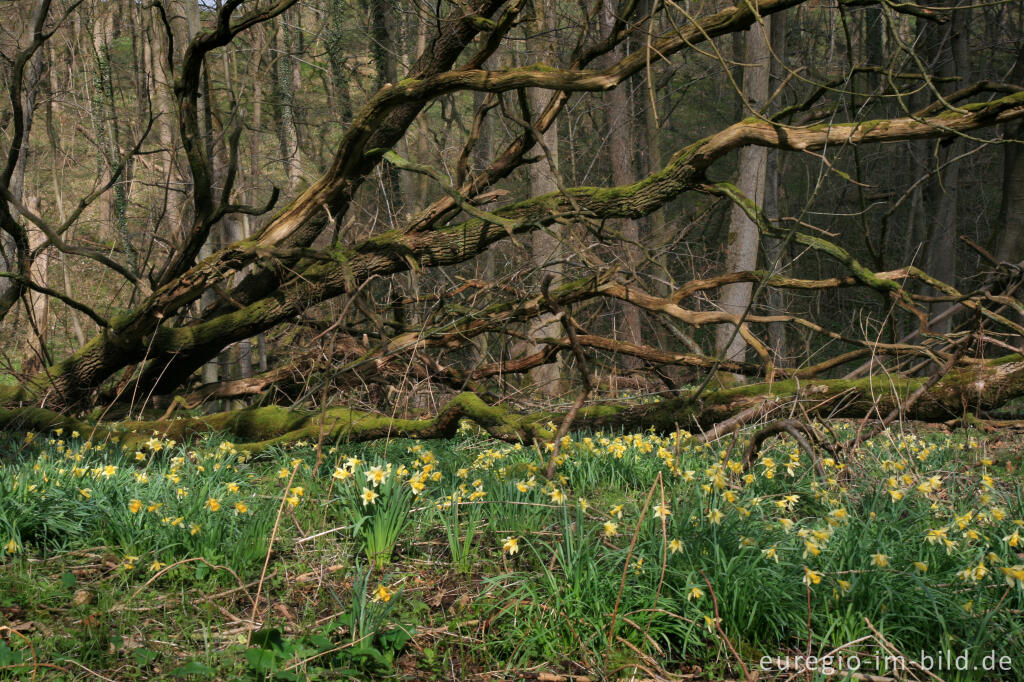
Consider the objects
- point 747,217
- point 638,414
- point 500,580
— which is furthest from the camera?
Answer: point 747,217

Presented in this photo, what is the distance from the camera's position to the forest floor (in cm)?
256

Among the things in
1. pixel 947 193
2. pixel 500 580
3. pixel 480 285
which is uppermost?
pixel 947 193

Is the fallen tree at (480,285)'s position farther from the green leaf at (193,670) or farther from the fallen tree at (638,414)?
the green leaf at (193,670)

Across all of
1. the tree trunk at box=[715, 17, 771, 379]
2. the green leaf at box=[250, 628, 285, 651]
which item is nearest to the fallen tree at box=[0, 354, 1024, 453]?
the green leaf at box=[250, 628, 285, 651]

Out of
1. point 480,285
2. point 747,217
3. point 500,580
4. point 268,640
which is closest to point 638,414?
point 480,285

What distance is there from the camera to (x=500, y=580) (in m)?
3.01

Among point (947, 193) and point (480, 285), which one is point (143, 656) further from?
point (947, 193)

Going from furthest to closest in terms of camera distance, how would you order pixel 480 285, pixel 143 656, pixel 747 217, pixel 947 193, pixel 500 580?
pixel 947 193 → pixel 747 217 → pixel 480 285 → pixel 500 580 → pixel 143 656

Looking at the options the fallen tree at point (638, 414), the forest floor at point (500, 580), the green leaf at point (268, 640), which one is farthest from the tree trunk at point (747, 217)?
the green leaf at point (268, 640)

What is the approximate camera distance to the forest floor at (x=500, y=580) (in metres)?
2.56

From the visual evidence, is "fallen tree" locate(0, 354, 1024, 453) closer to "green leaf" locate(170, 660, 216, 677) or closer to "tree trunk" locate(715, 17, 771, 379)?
"green leaf" locate(170, 660, 216, 677)

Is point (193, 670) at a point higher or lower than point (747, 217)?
lower

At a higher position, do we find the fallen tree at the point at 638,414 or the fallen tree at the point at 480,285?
the fallen tree at the point at 480,285

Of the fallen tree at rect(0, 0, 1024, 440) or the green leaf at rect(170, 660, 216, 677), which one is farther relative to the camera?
the fallen tree at rect(0, 0, 1024, 440)
